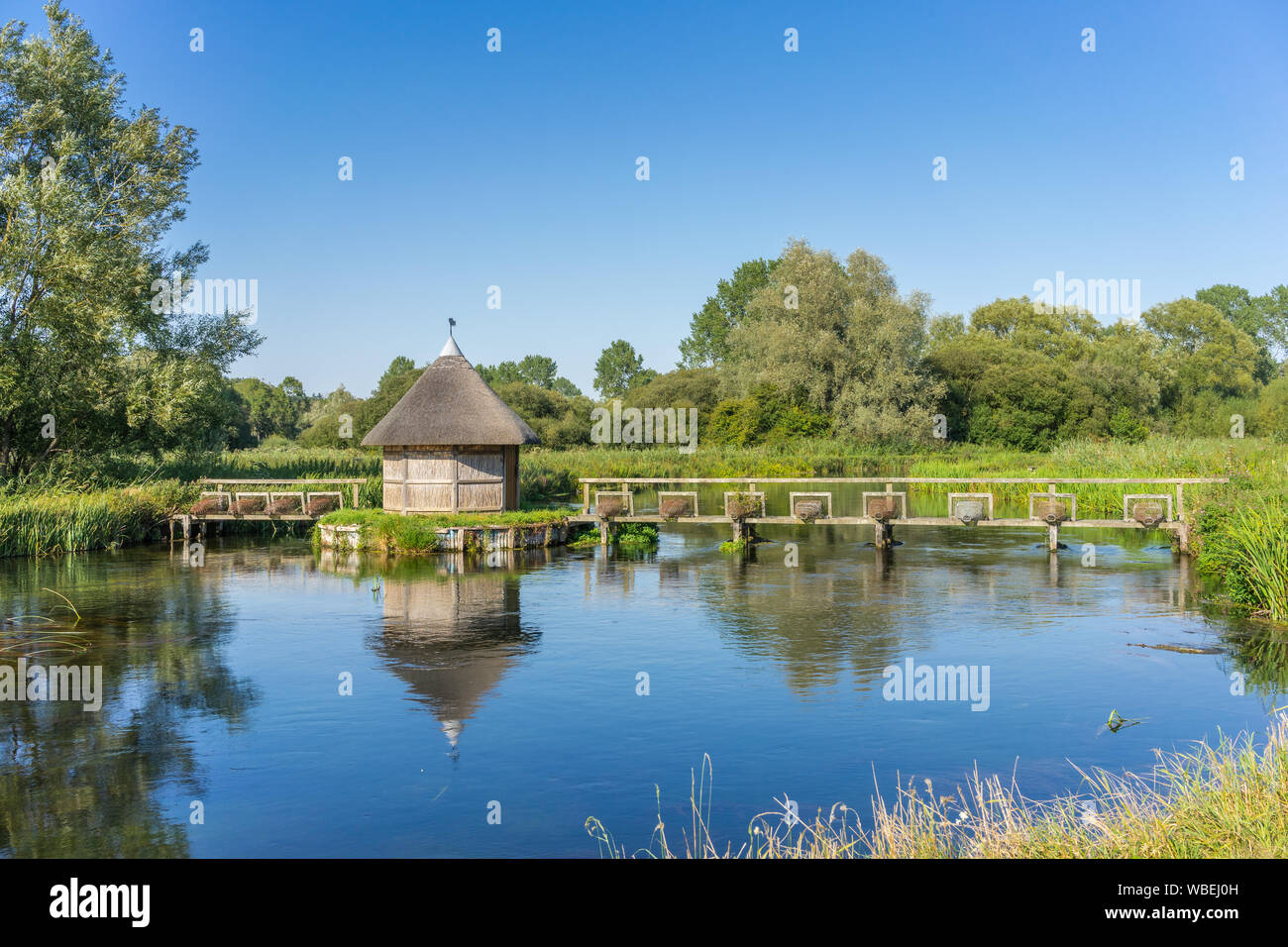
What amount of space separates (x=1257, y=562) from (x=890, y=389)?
137 feet

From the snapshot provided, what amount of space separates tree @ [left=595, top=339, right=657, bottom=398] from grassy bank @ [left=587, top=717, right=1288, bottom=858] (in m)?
110

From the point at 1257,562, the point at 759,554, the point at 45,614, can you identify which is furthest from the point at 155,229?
the point at 1257,562

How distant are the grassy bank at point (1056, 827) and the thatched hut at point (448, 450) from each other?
66.6 feet

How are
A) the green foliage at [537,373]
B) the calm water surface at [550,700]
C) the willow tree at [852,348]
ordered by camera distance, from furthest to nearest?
the green foliage at [537,373] → the willow tree at [852,348] → the calm water surface at [550,700]

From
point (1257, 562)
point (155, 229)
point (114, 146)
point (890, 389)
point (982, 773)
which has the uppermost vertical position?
point (114, 146)

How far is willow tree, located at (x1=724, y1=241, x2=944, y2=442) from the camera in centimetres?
5869

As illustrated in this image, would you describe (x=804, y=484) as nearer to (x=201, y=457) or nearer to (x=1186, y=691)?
(x=201, y=457)

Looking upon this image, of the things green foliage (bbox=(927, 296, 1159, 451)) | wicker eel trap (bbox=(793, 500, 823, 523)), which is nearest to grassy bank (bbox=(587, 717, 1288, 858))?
wicker eel trap (bbox=(793, 500, 823, 523))

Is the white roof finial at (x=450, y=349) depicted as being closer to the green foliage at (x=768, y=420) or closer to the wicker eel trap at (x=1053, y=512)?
the wicker eel trap at (x=1053, y=512)

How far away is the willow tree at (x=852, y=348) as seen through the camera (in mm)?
58688

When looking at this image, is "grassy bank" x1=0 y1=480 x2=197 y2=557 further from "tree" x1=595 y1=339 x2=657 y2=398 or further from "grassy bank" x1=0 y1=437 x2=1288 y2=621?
"tree" x1=595 y1=339 x2=657 y2=398

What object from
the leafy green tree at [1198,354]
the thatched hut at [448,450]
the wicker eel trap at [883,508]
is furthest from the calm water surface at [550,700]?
the leafy green tree at [1198,354]

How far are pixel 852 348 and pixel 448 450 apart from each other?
3746 centimetres

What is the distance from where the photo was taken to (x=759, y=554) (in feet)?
88.5
